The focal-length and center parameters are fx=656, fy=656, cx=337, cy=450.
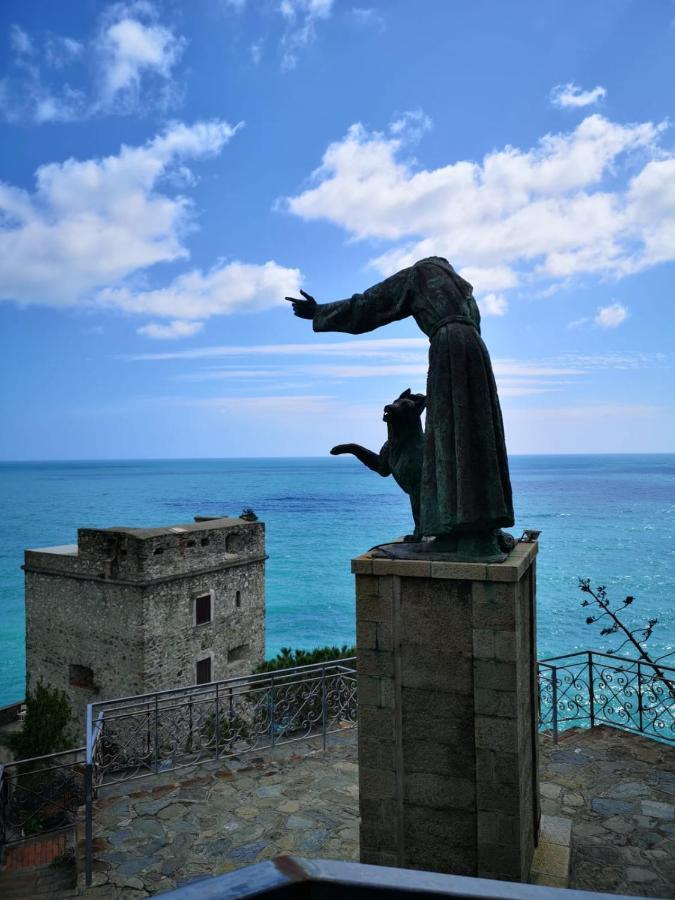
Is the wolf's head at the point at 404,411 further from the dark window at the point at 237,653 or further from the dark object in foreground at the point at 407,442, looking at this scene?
the dark window at the point at 237,653

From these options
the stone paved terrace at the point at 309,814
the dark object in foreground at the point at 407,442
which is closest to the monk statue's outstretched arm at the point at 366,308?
the dark object in foreground at the point at 407,442

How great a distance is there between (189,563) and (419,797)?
66.5 feet

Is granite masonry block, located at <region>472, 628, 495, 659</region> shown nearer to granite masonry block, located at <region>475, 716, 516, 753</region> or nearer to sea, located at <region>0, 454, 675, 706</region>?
granite masonry block, located at <region>475, 716, 516, 753</region>

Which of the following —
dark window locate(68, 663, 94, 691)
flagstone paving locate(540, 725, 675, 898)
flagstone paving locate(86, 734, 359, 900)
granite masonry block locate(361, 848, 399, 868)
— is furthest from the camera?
dark window locate(68, 663, 94, 691)

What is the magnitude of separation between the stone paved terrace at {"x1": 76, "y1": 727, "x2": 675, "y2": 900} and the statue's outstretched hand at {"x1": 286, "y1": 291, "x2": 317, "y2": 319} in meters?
4.89

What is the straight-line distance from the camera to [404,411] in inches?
225

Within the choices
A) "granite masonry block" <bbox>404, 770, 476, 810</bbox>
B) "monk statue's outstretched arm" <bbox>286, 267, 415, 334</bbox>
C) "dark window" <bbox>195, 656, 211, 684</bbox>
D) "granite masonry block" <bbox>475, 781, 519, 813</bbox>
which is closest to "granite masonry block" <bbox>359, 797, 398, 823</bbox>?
"granite masonry block" <bbox>404, 770, 476, 810</bbox>

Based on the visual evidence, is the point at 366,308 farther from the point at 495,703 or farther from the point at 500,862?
the point at 500,862

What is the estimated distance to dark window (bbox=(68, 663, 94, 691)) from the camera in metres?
24.0

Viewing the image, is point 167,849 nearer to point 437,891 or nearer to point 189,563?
point 437,891

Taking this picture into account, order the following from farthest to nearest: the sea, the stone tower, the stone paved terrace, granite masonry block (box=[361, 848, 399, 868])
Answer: the sea → the stone tower → the stone paved terrace → granite masonry block (box=[361, 848, 399, 868])

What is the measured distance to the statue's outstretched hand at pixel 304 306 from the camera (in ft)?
19.1

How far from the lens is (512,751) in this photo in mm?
4754

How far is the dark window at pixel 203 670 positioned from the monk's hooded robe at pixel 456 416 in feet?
70.9
